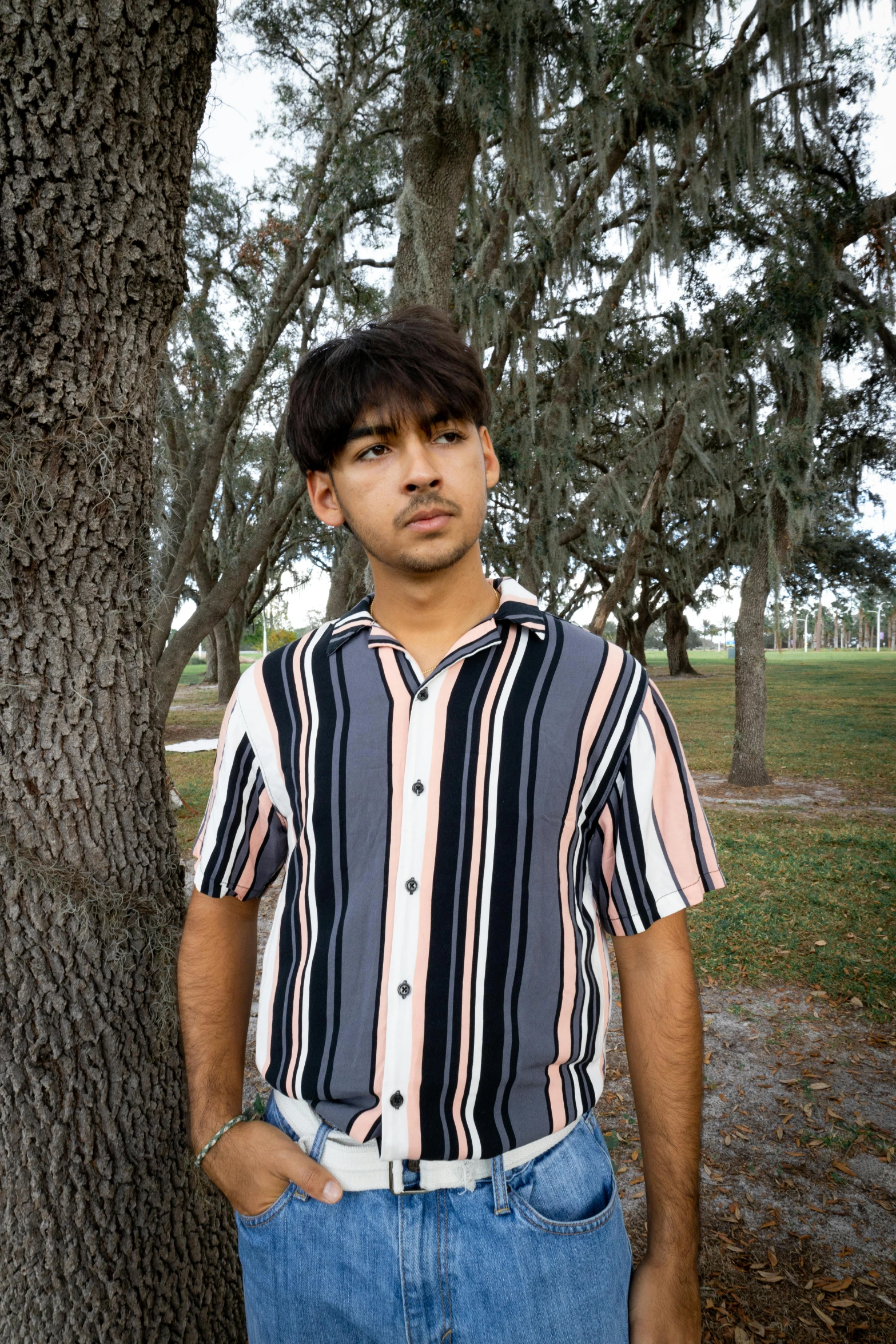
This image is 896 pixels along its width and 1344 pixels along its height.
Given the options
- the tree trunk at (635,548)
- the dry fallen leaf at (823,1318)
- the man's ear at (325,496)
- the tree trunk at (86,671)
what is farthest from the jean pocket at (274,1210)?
the tree trunk at (635,548)

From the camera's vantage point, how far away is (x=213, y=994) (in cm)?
143

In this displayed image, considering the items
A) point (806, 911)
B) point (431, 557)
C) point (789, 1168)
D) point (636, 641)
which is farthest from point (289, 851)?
point (636, 641)

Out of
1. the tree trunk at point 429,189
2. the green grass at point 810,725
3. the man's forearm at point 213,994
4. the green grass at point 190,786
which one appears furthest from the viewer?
the green grass at point 810,725

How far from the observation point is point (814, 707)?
2017 cm

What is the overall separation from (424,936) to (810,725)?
57.3ft

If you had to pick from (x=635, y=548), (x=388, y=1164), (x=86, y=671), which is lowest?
(x=388, y=1164)

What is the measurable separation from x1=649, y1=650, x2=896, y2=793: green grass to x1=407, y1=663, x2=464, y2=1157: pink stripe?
35.4 ft

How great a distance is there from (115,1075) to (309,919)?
2.52 ft

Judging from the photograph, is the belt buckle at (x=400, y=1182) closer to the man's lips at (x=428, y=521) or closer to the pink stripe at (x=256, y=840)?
the pink stripe at (x=256, y=840)

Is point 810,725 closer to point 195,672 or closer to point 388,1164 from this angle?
point 388,1164

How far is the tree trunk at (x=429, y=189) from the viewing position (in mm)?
5359

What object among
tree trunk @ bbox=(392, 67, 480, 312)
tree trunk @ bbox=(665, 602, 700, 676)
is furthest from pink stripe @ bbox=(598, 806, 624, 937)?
tree trunk @ bbox=(665, 602, 700, 676)

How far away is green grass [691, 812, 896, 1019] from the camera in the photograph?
16.4 ft

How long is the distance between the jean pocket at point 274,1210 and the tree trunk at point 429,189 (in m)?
5.17
